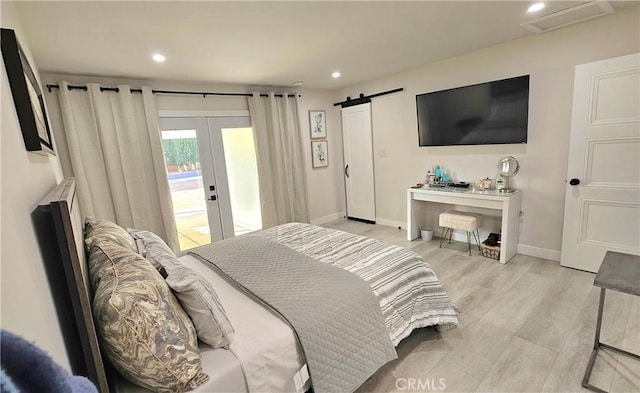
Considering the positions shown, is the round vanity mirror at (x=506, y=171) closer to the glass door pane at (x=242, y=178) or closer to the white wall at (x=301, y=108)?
the white wall at (x=301, y=108)

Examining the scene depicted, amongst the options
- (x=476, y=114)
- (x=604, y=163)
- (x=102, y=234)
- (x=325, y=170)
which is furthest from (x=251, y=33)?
(x=604, y=163)

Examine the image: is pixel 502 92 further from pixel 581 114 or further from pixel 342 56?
pixel 342 56

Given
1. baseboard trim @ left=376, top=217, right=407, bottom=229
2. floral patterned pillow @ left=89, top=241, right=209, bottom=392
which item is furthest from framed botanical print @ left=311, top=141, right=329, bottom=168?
floral patterned pillow @ left=89, top=241, right=209, bottom=392

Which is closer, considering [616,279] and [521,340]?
[616,279]

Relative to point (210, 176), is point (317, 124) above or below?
above

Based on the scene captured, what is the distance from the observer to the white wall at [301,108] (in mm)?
3178

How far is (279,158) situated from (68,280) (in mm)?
3928

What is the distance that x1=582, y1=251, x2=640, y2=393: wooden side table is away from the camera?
1.60 m

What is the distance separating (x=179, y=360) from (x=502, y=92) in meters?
3.88

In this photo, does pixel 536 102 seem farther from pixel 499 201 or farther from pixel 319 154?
pixel 319 154

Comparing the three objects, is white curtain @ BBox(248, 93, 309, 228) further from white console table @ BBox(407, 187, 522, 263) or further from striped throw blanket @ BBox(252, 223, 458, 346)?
striped throw blanket @ BBox(252, 223, 458, 346)

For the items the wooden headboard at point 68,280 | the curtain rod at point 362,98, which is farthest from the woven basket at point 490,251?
the wooden headboard at point 68,280

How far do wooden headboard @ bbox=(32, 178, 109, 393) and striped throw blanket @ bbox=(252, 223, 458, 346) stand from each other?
1407 millimetres

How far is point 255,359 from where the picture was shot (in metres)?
A: 1.38
